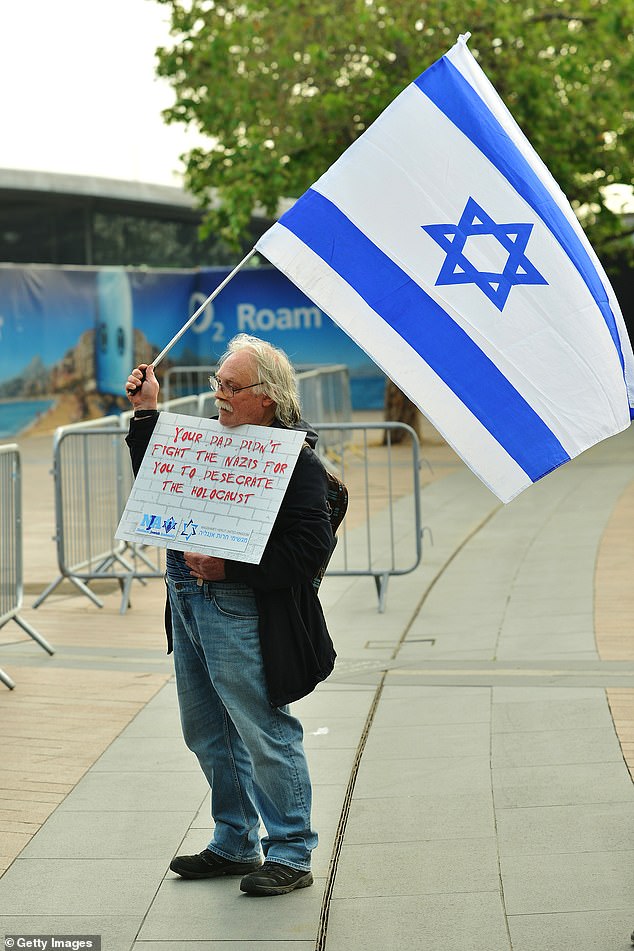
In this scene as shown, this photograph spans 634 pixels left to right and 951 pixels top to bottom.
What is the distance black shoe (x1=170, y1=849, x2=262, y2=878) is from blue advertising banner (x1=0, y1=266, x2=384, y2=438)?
18.1 metres

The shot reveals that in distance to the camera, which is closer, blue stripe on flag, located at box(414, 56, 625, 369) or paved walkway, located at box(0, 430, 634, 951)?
paved walkway, located at box(0, 430, 634, 951)

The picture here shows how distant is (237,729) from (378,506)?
1057cm

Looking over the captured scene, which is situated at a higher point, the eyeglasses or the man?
the eyeglasses

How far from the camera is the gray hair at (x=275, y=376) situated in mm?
4344

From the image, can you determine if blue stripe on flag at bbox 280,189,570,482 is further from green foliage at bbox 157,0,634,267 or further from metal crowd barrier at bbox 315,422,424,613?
green foliage at bbox 157,0,634,267

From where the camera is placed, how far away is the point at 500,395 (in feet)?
14.9

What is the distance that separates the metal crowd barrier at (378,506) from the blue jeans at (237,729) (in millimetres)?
3950

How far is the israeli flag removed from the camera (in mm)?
4531

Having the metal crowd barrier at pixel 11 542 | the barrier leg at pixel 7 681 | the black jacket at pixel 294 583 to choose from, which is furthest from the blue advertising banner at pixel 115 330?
the black jacket at pixel 294 583

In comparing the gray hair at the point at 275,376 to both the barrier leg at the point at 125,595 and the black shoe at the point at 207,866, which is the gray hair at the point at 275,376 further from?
the barrier leg at the point at 125,595

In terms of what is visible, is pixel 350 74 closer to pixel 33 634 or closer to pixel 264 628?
pixel 33 634

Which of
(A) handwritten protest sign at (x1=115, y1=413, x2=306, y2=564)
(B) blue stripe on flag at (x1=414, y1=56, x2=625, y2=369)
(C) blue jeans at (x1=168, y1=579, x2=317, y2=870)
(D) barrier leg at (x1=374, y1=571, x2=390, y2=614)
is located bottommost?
(D) barrier leg at (x1=374, y1=571, x2=390, y2=614)

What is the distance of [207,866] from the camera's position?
464 centimetres

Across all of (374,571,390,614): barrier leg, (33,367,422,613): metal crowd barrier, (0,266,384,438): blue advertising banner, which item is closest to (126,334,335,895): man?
(33,367,422,613): metal crowd barrier
